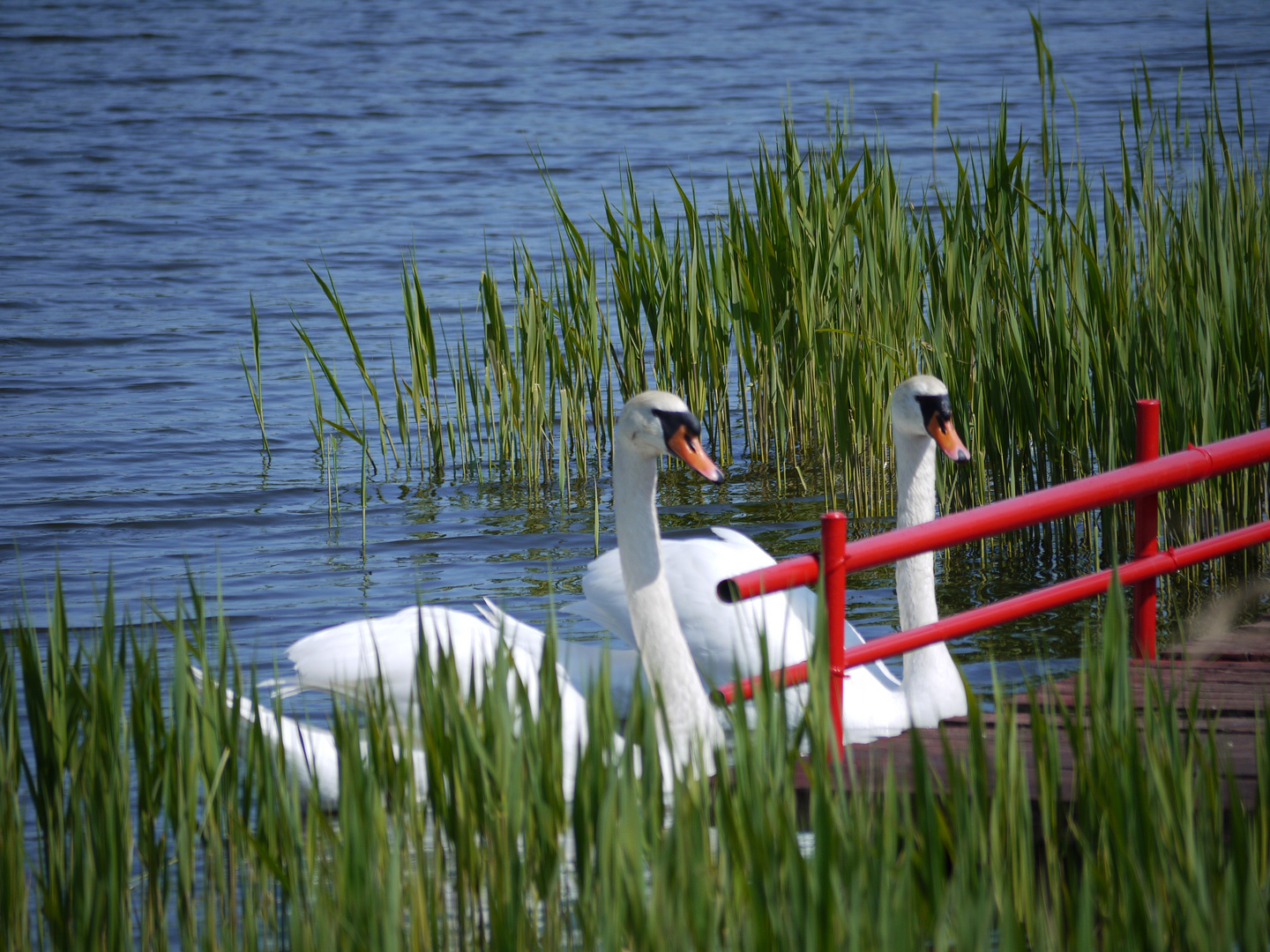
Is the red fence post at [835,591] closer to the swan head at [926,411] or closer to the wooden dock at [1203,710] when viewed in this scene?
the wooden dock at [1203,710]

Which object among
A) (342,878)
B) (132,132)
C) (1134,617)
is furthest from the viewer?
(132,132)

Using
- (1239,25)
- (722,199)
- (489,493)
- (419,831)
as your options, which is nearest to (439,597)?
(489,493)

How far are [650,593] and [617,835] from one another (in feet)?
5.16

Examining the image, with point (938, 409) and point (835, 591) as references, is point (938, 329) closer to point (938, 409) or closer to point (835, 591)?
point (938, 409)

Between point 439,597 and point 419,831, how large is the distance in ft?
11.6

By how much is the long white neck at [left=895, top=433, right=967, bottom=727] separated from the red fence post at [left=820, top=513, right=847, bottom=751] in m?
0.95

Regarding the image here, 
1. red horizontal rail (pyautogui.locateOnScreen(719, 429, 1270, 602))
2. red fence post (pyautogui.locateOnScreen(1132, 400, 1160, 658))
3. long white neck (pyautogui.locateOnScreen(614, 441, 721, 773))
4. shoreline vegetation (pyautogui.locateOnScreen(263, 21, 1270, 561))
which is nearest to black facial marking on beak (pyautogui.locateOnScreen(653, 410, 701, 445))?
long white neck (pyautogui.locateOnScreen(614, 441, 721, 773))

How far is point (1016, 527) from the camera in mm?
3494

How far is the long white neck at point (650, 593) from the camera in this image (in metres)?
3.83

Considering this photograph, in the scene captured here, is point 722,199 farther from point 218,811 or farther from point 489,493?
point 218,811

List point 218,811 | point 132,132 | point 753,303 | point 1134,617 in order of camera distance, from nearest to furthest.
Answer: point 218,811
point 1134,617
point 753,303
point 132,132

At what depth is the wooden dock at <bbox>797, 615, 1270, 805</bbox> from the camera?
309 cm

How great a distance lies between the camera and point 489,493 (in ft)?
25.1

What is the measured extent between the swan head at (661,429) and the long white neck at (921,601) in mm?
838
